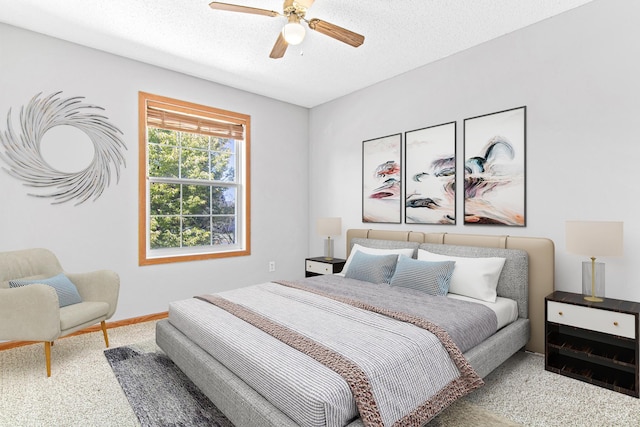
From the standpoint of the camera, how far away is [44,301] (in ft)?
7.87

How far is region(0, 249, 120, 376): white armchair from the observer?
7.84 ft

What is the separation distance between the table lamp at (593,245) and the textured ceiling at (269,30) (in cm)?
176

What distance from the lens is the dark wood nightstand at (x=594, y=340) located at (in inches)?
87.8

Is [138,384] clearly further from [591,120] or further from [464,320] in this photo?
[591,120]

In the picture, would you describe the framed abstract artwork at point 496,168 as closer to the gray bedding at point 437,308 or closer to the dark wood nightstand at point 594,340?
the dark wood nightstand at point 594,340

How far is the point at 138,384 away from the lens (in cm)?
→ 233

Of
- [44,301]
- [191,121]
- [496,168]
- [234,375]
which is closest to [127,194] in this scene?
[191,121]

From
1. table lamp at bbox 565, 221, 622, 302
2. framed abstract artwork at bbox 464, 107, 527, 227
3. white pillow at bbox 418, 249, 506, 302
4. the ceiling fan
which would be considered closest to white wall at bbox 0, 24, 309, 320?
the ceiling fan

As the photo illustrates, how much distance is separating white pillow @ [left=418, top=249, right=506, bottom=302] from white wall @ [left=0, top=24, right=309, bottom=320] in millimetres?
2700

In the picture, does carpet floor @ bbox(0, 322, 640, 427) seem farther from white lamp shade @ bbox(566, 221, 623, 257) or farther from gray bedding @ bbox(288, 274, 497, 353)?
white lamp shade @ bbox(566, 221, 623, 257)

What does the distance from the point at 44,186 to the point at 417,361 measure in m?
3.50

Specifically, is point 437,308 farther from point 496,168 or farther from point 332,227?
point 332,227

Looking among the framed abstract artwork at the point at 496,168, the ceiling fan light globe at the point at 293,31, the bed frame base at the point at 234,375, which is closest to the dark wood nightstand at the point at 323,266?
the framed abstract artwork at the point at 496,168

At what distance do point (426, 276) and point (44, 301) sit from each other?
291cm
